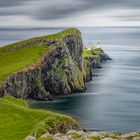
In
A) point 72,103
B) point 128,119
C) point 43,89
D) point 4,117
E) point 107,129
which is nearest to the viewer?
point 4,117

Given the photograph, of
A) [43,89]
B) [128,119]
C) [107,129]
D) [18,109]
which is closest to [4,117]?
[18,109]

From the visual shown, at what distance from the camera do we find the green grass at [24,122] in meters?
91.4

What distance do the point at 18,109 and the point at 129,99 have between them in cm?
7925

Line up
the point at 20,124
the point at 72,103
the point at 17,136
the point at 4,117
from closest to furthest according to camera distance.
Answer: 1. the point at 17,136
2. the point at 20,124
3. the point at 4,117
4. the point at 72,103

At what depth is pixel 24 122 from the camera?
10169 cm

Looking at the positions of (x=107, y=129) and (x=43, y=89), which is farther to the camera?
(x=43, y=89)

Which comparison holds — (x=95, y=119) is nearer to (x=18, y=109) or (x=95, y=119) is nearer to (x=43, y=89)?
(x=18, y=109)

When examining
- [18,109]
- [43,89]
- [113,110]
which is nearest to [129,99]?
[113,110]

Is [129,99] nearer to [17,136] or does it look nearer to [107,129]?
[107,129]

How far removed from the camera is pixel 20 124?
99688 mm

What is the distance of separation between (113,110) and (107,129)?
3252 cm

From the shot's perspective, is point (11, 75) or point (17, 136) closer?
point (17, 136)

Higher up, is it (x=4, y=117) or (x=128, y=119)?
(x=4, y=117)

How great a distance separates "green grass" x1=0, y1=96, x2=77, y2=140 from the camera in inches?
3600
